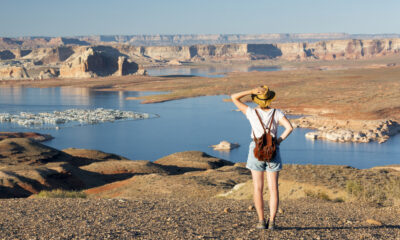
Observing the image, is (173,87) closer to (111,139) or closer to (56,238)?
(111,139)

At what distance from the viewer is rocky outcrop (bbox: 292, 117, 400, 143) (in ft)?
179

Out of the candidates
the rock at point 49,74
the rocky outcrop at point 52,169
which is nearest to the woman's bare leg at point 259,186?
the rocky outcrop at point 52,169

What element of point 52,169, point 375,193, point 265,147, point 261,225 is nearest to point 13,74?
point 52,169

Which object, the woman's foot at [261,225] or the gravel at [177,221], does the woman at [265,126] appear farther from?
the gravel at [177,221]

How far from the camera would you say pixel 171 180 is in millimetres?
19266

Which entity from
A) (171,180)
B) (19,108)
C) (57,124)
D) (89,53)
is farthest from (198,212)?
(89,53)

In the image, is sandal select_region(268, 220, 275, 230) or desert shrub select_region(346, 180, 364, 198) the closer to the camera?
sandal select_region(268, 220, 275, 230)

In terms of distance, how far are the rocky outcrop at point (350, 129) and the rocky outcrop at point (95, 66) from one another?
10778cm

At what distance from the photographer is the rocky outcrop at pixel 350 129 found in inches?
2147

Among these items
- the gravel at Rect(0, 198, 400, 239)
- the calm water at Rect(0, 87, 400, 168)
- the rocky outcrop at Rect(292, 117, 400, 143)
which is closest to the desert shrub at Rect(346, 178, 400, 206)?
the gravel at Rect(0, 198, 400, 239)

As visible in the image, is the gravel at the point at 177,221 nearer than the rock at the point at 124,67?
Yes

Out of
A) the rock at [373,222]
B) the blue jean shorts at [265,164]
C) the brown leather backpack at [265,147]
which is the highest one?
the brown leather backpack at [265,147]

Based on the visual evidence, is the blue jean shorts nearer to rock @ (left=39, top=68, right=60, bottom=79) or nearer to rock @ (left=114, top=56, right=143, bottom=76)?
rock @ (left=114, top=56, right=143, bottom=76)

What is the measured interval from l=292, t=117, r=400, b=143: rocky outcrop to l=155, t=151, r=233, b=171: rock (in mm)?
24340
